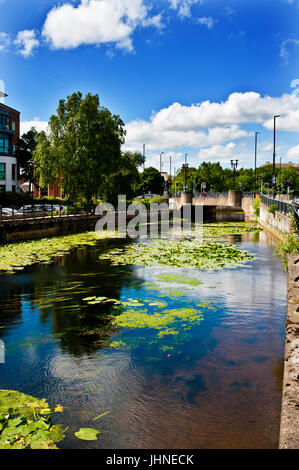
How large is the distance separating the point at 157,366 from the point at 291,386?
2807 mm

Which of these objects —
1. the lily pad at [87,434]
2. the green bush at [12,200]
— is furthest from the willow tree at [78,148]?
the lily pad at [87,434]

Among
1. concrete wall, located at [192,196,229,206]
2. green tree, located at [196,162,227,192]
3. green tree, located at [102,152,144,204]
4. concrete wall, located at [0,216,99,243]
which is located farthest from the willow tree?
green tree, located at [196,162,227,192]

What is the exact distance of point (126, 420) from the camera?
5.65m

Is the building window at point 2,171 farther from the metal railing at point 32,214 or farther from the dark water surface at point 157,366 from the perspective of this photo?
the dark water surface at point 157,366

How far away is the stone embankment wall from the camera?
163 inches

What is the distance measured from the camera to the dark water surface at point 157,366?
544cm

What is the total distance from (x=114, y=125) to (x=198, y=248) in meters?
24.5

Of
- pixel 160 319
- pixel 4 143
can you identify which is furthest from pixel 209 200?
pixel 160 319

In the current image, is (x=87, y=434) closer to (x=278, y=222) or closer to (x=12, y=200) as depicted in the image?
(x=278, y=222)

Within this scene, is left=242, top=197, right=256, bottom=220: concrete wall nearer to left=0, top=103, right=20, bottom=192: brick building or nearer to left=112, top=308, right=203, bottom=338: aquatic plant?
left=0, top=103, right=20, bottom=192: brick building

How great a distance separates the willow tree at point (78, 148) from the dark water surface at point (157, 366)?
27.0m

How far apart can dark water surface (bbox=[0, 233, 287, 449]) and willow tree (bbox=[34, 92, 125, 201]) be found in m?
27.0

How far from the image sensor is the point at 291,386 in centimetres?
518
